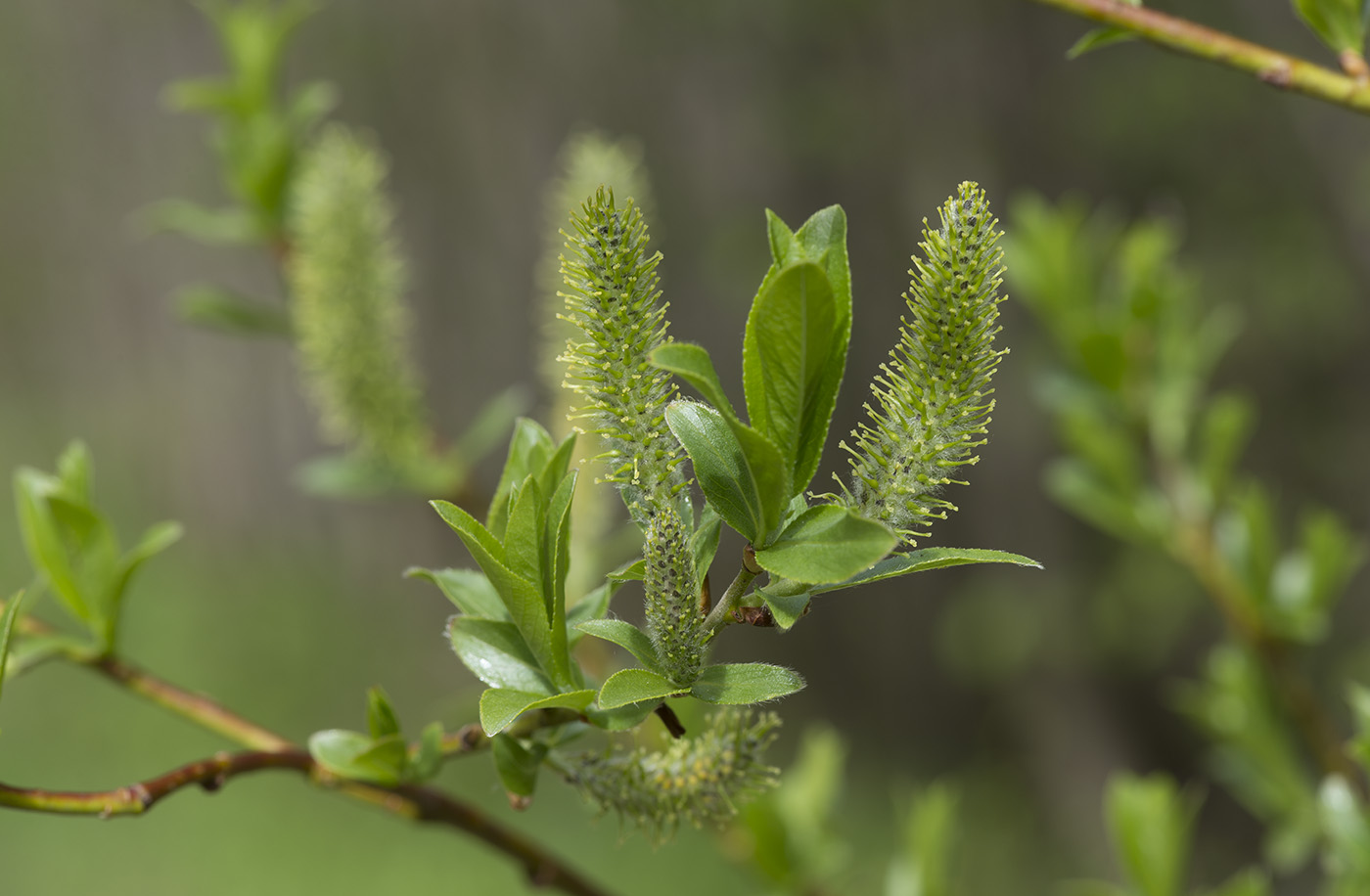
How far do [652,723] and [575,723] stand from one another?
32 centimetres

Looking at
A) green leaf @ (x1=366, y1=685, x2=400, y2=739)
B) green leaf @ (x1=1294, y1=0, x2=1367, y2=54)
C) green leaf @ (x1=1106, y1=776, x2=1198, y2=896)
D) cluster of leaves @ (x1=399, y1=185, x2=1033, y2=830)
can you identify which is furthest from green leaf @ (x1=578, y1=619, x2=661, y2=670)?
green leaf @ (x1=1106, y1=776, x2=1198, y2=896)

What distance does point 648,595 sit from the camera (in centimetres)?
29

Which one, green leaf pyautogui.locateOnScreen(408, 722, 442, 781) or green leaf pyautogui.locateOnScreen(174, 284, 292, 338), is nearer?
green leaf pyautogui.locateOnScreen(408, 722, 442, 781)

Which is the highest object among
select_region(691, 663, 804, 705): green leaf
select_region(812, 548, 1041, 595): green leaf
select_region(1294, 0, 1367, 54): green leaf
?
select_region(1294, 0, 1367, 54): green leaf

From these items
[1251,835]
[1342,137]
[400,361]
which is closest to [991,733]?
[1251,835]

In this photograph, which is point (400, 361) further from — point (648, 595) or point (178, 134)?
point (178, 134)

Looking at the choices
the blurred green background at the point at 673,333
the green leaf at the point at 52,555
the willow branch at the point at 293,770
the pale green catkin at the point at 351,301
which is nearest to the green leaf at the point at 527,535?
the willow branch at the point at 293,770

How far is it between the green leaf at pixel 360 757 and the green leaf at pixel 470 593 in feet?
0.17

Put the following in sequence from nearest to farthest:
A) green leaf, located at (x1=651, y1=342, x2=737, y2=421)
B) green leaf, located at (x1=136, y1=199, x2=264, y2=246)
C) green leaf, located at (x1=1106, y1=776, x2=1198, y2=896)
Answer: green leaf, located at (x1=651, y1=342, x2=737, y2=421) → green leaf, located at (x1=1106, y1=776, x2=1198, y2=896) → green leaf, located at (x1=136, y1=199, x2=264, y2=246)

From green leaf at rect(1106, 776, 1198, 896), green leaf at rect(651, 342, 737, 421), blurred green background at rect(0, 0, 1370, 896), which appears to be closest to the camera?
green leaf at rect(651, 342, 737, 421)

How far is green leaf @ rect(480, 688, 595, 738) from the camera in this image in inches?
10.7

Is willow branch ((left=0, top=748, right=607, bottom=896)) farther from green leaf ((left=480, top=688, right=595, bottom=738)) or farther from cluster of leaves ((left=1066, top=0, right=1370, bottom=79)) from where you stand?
cluster of leaves ((left=1066, top=0, right=1370, bottom=79))

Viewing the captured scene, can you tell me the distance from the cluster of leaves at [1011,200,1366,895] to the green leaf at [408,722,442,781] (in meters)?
0.54

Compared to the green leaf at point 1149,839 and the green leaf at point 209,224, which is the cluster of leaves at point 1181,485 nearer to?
the green leaf at point 1149,839
